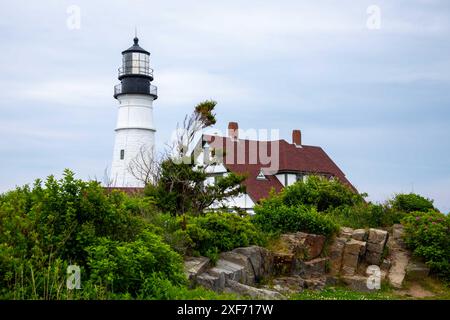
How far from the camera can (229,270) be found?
45.1ft

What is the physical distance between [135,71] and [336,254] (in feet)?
87.4

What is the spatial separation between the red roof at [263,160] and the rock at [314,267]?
2354 centimetres

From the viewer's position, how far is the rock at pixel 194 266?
39.3 ft

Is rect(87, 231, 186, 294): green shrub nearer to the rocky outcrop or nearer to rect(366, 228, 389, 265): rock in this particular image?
the rocky outcrop

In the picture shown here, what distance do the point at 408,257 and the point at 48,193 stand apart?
13.2 metres

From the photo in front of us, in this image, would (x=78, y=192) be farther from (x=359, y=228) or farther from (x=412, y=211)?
(x=412, y=211)

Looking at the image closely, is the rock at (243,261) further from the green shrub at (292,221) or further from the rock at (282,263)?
the green shrub at (292,221)

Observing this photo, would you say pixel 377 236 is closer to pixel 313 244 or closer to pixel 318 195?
pixel 313 244

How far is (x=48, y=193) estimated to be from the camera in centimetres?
1000

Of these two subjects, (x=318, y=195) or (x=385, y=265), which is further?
(x=318, y=195)

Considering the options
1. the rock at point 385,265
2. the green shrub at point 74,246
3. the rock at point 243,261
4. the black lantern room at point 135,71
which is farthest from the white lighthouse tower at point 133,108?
the green shrub at point 74,246

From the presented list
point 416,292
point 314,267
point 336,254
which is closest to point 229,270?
point 314,267
